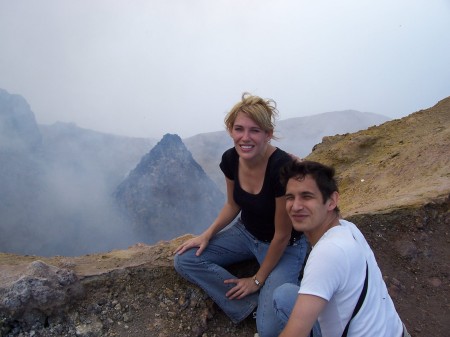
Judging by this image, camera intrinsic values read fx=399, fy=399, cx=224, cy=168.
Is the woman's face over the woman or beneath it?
over

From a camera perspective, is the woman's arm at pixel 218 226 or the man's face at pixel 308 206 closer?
the man's face at pixel 308 206

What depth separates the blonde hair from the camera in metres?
2.29

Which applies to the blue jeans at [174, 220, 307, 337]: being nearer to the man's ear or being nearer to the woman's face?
the woman's face

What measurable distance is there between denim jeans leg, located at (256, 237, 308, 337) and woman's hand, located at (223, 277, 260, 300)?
0.08 m

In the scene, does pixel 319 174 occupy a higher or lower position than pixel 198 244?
higher

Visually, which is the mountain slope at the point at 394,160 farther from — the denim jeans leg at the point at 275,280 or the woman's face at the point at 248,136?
the woman's face at the point at 248,136

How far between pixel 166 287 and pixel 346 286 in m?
1.79

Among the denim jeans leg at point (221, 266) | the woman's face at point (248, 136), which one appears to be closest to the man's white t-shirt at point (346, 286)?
the woman's face at point (248, 136)

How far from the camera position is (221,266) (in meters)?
2.89

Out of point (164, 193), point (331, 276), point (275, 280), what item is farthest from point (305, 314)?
point (164, 193)

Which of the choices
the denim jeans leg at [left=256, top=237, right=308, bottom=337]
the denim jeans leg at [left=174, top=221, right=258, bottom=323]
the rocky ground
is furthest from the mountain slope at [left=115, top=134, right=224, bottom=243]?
the denim jeans leg at [left=256, top=237, right=308, bottom=337]

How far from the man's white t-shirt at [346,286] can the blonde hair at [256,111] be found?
863 mm

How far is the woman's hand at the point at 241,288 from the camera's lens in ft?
8.50

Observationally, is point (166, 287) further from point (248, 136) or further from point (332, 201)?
point (332, 201)
